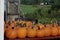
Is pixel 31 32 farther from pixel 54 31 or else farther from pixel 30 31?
pixel 54 31

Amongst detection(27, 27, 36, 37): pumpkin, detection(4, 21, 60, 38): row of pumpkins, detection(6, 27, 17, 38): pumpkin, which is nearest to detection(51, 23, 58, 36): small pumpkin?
detection(4, 21, 60, 38): row of pumpkins

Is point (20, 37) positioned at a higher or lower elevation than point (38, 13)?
higher

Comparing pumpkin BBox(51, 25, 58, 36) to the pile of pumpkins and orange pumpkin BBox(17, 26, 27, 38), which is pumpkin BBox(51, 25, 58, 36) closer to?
the pile of pumpkins

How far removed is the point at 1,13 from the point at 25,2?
18.5 ft

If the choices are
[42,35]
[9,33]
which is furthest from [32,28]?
[9,33]

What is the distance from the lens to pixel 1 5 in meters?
1.08

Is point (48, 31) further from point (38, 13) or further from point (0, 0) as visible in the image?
point (38, 13)

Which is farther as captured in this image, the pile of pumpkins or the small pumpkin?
the small pumpkin

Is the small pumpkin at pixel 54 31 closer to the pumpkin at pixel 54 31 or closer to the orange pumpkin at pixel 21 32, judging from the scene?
the pumpkin at pixel 54 31

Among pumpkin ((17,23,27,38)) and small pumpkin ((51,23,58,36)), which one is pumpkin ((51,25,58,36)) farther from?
pumpkin ((17,23,27,38))

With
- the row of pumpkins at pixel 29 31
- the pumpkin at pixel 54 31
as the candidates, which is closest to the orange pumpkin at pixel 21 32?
the row of pumpkins at pixel 29 31

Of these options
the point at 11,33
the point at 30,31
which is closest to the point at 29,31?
the point at 30,31

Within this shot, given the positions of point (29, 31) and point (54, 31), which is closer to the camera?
point (29, 31)

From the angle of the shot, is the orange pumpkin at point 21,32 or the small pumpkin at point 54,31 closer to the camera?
the orange pumpkin at point 21,32
